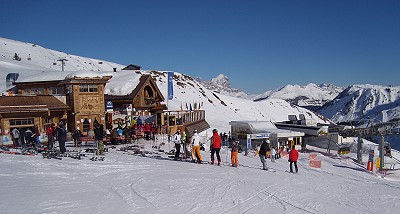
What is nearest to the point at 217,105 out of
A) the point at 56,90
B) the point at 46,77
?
the point at 46,77

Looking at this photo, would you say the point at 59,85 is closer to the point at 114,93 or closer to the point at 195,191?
the point at 114,93

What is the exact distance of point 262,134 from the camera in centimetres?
2623

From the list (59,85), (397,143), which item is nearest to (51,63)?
(59,85)

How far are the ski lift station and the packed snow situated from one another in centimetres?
1174

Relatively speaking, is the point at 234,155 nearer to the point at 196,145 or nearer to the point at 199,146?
the point at 199,146

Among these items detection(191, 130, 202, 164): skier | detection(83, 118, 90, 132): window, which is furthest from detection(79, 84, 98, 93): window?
detection(191, 130, 202, 164): skier

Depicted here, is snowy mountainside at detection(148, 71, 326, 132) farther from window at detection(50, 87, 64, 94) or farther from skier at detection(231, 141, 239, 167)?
skier at detection(231, 141, 239, 167)

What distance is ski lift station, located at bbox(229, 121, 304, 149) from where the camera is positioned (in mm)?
26553

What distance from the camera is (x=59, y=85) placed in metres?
23.7

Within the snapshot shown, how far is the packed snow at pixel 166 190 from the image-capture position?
329 inches

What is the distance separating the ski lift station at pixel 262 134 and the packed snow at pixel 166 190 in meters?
11.7

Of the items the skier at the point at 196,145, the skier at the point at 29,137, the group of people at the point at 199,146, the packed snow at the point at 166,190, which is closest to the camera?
the packed snow at the point at 166,190

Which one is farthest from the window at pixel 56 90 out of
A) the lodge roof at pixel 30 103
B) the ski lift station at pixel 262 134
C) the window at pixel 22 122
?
the ski lift station at pixel 262 134

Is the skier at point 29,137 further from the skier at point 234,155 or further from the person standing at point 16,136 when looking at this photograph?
the skier at point 234,155
